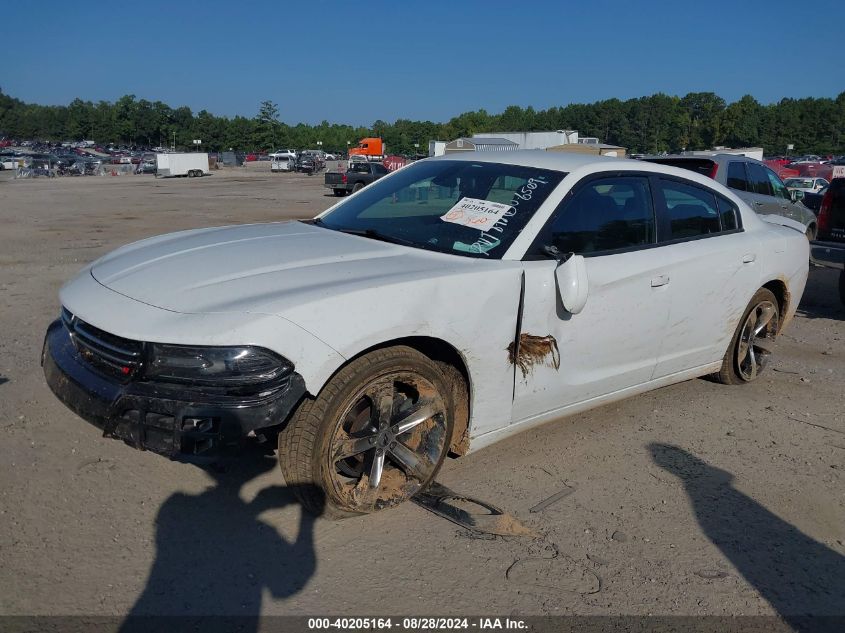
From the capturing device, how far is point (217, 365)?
2.76 meters

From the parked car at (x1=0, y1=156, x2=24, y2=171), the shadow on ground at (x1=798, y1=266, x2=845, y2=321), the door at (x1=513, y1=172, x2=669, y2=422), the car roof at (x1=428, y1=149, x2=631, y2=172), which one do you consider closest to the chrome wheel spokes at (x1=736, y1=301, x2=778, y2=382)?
the door at (x1=513, y1=172, x2=669, y2=422)

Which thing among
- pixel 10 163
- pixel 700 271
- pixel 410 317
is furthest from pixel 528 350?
pixel 10 163

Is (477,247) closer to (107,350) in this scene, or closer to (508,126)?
(107,350)

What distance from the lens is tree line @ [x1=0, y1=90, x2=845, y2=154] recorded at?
11775cm

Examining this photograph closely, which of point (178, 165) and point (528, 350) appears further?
point (178, 165)

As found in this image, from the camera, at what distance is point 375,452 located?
3225 millimetres

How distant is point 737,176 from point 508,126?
137187 mm

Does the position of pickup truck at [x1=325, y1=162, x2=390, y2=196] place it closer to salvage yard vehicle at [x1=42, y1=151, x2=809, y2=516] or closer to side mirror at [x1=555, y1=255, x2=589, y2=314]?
salvage yard vehicle at [x1=42, y1=151, x2=809, y2=516]

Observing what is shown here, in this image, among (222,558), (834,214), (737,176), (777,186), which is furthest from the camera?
(777,186)

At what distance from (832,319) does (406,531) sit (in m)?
6.51

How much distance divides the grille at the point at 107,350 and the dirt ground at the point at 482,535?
2.12ft

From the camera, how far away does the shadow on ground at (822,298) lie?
8070mm

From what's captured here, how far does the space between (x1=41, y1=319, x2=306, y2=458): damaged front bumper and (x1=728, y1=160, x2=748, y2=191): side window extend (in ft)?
33.3

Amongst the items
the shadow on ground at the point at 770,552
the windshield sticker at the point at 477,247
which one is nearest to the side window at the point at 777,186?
the shadow on ground at the point at 770,552
